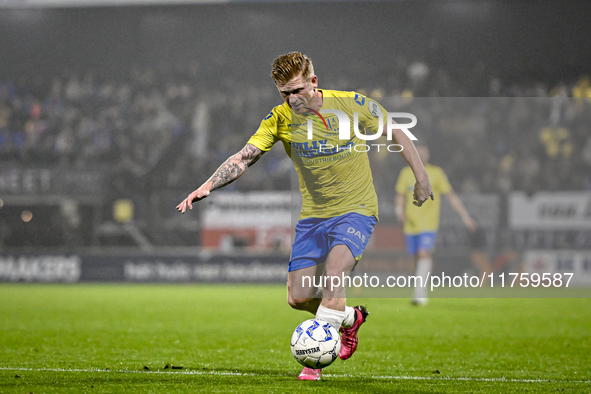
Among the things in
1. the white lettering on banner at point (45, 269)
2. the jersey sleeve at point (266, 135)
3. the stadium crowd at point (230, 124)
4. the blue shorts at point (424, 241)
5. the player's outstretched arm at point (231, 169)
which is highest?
the stadium crowd at point (230, 124)

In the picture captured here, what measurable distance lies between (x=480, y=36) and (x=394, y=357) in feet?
55.2

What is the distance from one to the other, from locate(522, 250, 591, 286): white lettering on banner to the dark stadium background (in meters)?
0.05

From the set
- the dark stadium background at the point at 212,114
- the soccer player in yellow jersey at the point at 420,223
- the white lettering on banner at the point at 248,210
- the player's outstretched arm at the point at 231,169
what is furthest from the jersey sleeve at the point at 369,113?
the white lettering on banner at the point at 248,210

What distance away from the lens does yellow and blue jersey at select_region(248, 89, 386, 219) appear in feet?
15.7

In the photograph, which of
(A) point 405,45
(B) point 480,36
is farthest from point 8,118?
(B) point 480,36

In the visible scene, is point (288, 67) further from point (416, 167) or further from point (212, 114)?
point (212, 114)

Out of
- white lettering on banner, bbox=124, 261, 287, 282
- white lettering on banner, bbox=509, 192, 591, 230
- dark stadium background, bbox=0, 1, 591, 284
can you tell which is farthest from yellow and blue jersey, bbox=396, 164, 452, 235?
white lettering on banner, bbox=124, 261, 287, 282

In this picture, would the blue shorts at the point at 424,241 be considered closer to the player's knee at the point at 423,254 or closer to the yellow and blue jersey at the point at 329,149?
the player's knee at the point at 423,254

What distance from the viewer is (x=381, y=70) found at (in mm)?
21344

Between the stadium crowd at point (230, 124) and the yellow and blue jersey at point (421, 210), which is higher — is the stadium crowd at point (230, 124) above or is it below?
above

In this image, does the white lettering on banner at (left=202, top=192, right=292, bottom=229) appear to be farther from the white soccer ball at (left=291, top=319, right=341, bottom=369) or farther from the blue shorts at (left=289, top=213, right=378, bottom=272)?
the white soccer ball at (left=291, top=319, right=341, bottom=369)

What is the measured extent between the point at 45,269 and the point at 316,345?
13390mm

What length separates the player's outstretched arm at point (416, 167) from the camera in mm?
4590

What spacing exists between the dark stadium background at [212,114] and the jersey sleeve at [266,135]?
1060 cm
